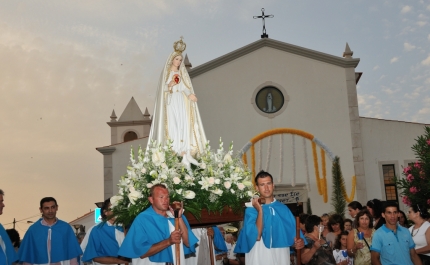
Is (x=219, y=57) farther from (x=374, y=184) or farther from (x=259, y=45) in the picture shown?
(x=374, y=184)

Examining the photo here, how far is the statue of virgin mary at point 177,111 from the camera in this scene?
8.23m

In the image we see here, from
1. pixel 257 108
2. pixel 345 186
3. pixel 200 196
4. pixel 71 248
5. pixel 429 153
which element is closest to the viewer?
pixel 200 196

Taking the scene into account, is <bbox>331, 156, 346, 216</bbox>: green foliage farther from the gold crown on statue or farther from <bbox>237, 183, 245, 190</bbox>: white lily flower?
<bbox>237, 183, 245, 190</bbox>: white lily flower

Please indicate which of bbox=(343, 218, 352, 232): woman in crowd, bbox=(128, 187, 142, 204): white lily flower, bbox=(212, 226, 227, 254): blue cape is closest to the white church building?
bbox=(343, 218, 352, 232): woman in crowd

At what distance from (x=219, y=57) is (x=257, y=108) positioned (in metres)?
2.44

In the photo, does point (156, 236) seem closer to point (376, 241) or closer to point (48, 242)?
point (376, 241)

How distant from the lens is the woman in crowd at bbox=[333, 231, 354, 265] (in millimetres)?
7691

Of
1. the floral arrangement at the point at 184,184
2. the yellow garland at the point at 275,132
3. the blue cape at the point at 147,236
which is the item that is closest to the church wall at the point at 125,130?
the yellow garland at the point at 275,132

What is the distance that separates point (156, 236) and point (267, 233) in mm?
1114

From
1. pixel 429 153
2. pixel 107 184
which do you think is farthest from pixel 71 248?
pixel 107 184

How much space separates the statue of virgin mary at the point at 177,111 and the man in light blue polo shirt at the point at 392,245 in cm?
297

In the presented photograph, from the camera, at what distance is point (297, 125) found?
766 inches

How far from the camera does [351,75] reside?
19547 mm

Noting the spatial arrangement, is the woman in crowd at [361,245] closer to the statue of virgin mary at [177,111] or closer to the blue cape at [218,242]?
the blue cape at [218,242]
